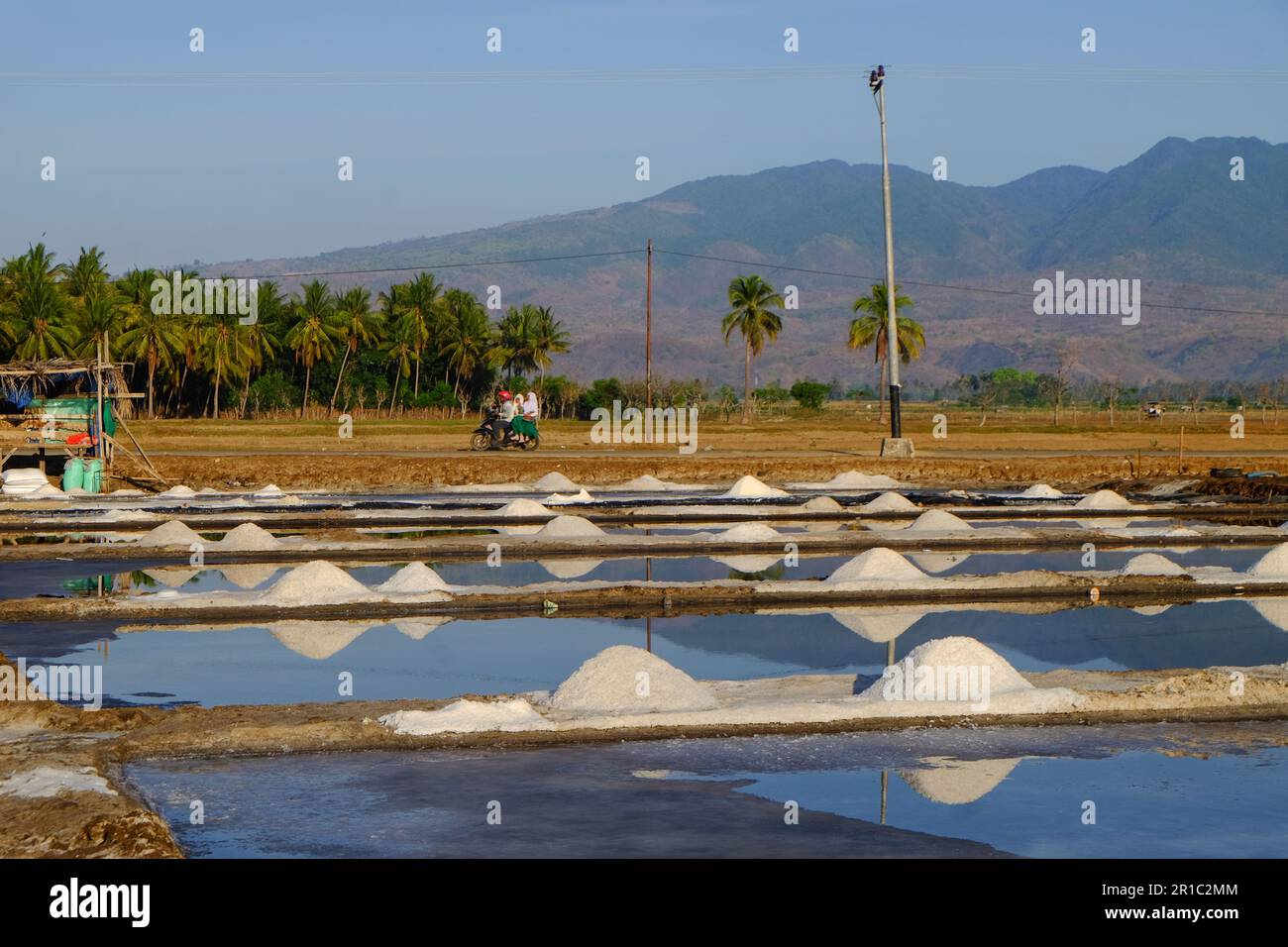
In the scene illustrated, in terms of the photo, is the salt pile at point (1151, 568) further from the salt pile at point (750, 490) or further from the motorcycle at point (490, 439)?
the motorcycle at point (490, 439)

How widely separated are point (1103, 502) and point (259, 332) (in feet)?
190

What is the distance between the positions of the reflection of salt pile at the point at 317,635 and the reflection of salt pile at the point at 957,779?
5815 millimetres

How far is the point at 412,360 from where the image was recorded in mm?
90438

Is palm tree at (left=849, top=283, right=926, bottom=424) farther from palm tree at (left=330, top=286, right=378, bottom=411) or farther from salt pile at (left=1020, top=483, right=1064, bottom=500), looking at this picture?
salt pile at (left=1020, top=483, right=1064, bottom=500)

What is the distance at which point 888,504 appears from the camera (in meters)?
26.2

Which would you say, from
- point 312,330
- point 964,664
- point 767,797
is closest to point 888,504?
point 964,664

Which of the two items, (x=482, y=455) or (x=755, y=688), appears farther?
(x=482, y=455)

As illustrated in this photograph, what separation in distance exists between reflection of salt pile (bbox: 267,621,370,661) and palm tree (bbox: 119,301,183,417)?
56.8 m

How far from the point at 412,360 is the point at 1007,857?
278 feet

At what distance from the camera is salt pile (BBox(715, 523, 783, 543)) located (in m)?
21.3

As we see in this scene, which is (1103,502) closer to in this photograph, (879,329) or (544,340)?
(879,329)
